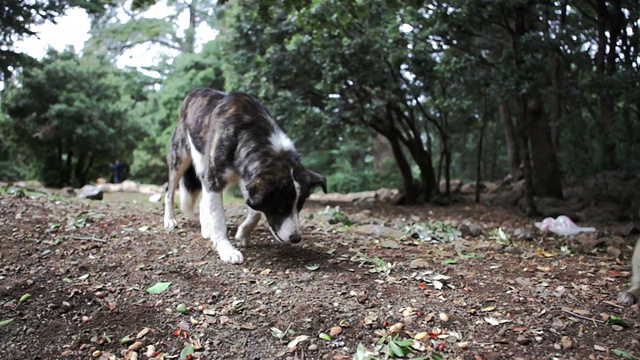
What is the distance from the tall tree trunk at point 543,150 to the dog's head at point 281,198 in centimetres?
835

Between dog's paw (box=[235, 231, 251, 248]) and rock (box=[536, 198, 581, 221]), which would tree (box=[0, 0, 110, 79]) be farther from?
rock (box=[536, 198, 581, 221])

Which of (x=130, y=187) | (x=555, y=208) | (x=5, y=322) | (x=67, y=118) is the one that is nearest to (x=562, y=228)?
(x=555, y=208)

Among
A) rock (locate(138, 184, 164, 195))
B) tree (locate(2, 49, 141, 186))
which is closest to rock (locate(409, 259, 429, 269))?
rock (locate(138, 184, 164, 195))

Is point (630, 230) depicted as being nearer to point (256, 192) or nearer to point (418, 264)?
point (418, 264)

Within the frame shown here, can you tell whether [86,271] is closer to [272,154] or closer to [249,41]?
[272,154]

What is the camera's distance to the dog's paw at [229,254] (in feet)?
13.3

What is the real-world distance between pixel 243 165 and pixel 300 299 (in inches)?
50.2

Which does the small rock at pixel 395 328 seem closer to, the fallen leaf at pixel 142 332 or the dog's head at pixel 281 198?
the dog's head at pixel 281 198

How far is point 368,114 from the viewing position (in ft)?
34.5

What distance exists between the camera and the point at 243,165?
4.05m

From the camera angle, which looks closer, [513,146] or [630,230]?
[630,230]

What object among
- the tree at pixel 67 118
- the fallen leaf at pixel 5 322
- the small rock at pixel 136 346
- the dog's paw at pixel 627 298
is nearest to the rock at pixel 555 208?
the dog's paw at pixel 627 298

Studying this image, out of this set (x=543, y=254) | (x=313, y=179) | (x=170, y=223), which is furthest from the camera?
(x=170, y=223)

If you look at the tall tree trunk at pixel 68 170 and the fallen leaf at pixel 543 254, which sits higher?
the tall tree trunk at pixel 68 170
